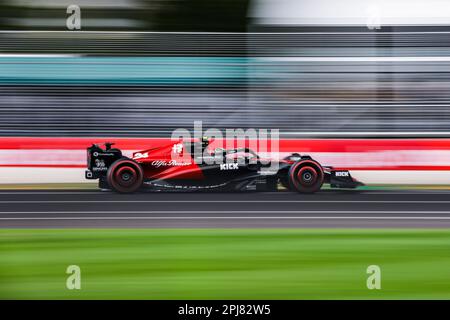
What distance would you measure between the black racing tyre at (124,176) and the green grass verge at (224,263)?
48 centimetres

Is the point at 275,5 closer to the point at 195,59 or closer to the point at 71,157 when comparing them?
the point at 195,59

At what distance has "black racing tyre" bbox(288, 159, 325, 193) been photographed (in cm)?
357

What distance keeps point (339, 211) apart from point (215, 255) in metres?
0.72

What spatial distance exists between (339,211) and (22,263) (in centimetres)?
163

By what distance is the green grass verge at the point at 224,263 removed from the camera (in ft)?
8.87

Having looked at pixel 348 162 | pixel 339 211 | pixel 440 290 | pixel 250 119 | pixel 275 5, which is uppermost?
pixel 275 5

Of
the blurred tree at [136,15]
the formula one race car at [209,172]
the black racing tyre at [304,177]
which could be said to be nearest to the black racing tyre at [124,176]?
the formula one race car at [209,172]

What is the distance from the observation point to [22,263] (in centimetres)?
307

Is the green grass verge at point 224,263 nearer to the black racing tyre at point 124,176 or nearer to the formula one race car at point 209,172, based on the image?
the formula one race car at point 209,172
